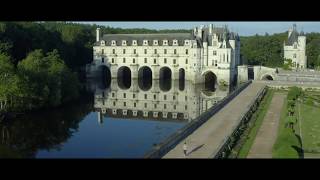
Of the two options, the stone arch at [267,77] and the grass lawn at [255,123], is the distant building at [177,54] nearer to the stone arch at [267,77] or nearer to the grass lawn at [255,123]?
the stone arch at [267,77]

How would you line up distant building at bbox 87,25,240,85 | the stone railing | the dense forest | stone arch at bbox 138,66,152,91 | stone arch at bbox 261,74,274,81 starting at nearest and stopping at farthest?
the stone railing, the dense forest, stone arch at bbox 138,66,152,91, stone arch at bbox 261,74,274,81, distant building at bbox 87,25,240,85

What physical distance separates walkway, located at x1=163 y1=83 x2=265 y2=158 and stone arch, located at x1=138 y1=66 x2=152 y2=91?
1969 centimetres

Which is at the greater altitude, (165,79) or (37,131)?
(165,79)

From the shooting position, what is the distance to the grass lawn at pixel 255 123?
48.8 feet

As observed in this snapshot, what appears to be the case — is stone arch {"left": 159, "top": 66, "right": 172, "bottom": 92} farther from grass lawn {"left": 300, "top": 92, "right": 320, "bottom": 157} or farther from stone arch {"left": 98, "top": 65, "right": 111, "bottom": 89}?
grass lawn {"left": 300, "top": 92, "right": 320, "bottom": 157}

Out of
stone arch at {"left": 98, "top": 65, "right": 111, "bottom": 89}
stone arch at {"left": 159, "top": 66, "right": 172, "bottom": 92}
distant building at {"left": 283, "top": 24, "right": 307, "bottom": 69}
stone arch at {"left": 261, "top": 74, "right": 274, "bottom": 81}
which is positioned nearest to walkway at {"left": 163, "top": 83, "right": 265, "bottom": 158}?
stone arch at {"left": 159, "top": 66, "right": 172, "bottom": 92}

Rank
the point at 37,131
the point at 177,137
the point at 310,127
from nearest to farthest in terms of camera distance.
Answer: the point at 177,137, the point at 310,127, the point at 37,131

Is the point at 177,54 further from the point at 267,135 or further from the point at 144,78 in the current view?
the point at 267,135

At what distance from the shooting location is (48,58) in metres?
32.5

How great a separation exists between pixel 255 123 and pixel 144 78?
3472 centimetres

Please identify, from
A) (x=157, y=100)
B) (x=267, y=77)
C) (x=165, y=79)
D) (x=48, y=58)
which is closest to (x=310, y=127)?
(x=157, y=100)

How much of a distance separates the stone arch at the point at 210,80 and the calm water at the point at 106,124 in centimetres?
438

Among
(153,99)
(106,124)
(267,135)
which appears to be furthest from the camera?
(153,99)

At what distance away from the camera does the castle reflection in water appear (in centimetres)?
2968
